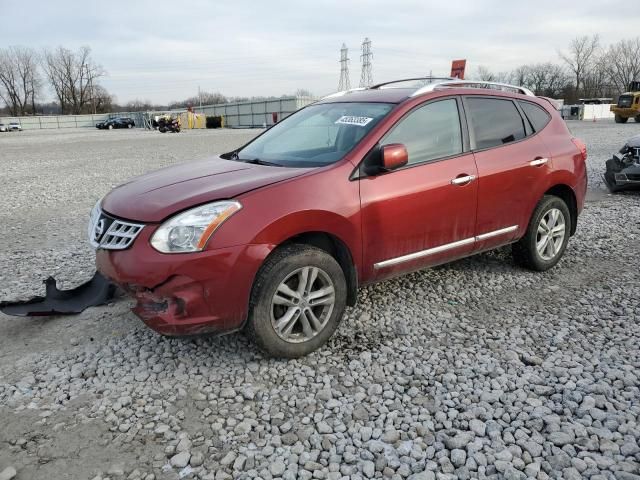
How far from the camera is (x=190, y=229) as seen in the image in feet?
10.3

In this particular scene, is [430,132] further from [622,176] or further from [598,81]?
[598,81]

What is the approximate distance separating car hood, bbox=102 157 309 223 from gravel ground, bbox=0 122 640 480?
1027 mm

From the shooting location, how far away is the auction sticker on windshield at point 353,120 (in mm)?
4023

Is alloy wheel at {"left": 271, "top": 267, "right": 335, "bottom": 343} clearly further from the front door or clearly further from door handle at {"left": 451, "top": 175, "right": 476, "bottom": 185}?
door handle at {"left": 451, "top": 175, "right": 476, "bottom": 185}

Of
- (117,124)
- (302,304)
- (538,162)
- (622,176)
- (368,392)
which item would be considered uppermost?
(117,124)

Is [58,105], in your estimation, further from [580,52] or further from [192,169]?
[192,169]

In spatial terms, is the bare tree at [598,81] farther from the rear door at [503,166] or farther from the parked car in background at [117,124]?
the rear door at [503,166]

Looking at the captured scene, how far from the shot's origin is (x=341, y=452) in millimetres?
2645

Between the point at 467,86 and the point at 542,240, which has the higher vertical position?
the point at 467,86

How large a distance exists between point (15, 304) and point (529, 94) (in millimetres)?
4980

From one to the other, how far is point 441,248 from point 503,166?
962mm

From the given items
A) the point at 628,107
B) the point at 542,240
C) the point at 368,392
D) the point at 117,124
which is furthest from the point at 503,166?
the point at 117,124

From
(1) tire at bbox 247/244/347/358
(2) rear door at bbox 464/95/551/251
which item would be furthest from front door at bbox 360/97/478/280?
(1) tire at bbox 247/244/347/358

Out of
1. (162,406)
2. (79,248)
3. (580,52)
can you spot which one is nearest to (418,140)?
(162,406)
